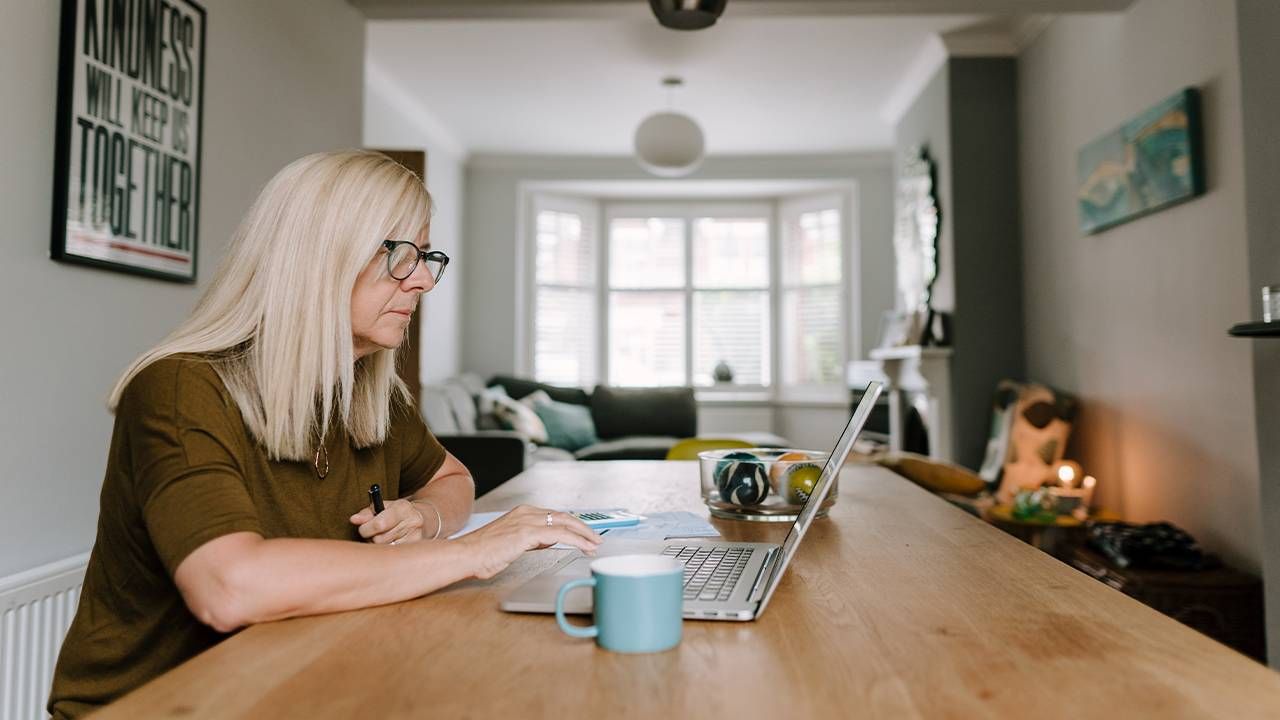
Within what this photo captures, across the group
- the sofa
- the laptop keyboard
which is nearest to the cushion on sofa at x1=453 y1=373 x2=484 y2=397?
the sofa

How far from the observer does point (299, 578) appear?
81cm

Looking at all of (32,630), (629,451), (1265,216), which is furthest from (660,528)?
(629,451)

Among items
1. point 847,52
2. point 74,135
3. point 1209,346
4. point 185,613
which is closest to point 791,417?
point 847,52

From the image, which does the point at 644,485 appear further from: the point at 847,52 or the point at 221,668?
the point at 847,52

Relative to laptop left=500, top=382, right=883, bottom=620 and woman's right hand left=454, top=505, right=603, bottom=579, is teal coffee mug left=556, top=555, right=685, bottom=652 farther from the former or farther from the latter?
woman's right hand left=454, top=505, right=603, bottom=579

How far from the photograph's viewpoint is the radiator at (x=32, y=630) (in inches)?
64.3

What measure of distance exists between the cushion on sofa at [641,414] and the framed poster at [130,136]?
4398 millimetres

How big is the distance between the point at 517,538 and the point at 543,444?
479 cm

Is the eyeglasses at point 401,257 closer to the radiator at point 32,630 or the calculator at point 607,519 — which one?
the calculator at point 607,519

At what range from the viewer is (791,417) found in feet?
23.6

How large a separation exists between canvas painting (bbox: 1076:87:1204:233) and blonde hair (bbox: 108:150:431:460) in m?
2.86

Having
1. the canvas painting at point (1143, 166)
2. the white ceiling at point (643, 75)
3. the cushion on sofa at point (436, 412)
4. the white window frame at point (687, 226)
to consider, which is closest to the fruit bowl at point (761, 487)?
the canvas painting at point (1143, 166)

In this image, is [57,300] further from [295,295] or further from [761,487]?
[761,487]

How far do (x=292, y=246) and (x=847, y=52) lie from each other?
14.0 ft
